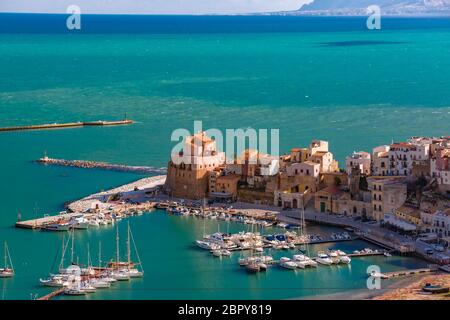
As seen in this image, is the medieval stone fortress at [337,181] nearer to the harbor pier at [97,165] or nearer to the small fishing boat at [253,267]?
the harbor pier at [97,165]

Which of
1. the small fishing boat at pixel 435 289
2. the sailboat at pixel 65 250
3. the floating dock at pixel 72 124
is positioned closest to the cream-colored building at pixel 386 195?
the small fishing boat at pixel 435 289

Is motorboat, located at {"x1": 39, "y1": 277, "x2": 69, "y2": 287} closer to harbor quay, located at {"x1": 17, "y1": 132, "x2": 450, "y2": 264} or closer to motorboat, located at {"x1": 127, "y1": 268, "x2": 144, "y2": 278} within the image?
motorboat, located at {"x1": 127, "y1": 268, "x2": 144, "y2": 278}

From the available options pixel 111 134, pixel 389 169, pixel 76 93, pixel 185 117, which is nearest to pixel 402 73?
pixel 76 93

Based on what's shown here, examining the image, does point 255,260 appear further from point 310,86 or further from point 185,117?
point 310,86

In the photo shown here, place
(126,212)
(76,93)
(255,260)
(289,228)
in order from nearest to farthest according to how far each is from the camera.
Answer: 1. (255,260)
2. (289,228)
3. (126,212)
4. (76,93)

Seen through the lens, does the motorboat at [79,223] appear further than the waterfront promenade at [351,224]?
Yes

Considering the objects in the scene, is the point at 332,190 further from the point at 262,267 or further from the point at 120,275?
the point at 120,275

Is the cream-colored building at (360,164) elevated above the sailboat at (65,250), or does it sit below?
above
